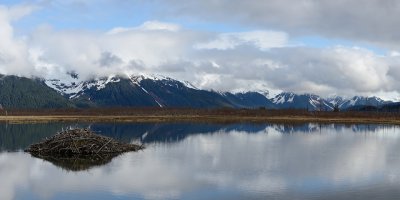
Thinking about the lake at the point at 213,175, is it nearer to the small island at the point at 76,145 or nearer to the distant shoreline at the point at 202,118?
the small island at the point at 76,145

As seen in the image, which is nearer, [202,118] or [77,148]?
[77,148]

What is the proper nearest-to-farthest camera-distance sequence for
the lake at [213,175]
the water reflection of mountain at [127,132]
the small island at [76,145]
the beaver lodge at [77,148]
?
1. the lake at [213,175]
2. the beaver lodge at [77,148]
3. the small island at [76,145]
4. the water reflection of mountain at [127,132]

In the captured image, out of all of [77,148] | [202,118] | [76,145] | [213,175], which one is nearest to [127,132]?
[76,145]

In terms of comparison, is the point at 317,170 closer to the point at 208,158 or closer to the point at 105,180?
the point at 208,158

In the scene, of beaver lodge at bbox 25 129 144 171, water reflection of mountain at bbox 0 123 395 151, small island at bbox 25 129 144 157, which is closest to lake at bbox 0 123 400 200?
beaver lodge at bbox 25 129 144 171

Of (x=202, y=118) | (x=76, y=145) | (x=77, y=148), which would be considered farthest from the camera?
(x=202, y=118)

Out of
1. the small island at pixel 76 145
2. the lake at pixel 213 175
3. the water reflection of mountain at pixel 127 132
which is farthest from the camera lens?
the water reflection of mountain at pixel 127 132

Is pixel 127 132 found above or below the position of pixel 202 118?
below

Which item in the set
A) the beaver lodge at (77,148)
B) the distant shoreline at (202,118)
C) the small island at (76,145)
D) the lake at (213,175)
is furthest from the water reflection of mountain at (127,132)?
the distant shoreline at (202,118)

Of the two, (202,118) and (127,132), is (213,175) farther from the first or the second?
(202,118)

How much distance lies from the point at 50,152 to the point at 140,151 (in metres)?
7.21

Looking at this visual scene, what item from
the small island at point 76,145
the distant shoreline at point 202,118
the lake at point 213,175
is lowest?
the lake at point 213,175

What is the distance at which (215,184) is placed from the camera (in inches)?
999

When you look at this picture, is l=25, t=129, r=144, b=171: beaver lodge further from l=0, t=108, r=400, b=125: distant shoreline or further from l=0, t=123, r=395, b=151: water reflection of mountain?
l=0, t=108, r=400, b=125: distant shoreline
